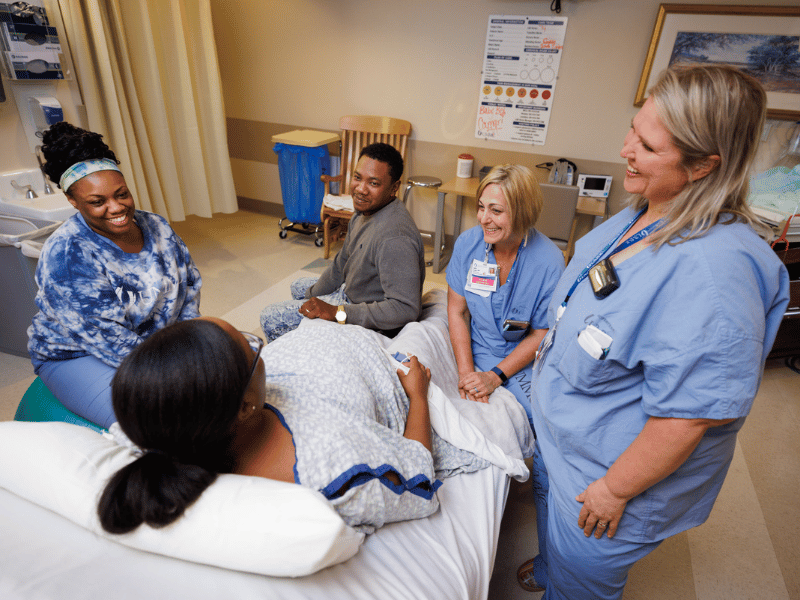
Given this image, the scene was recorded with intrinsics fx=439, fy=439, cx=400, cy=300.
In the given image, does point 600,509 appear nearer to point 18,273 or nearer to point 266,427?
point 266,427

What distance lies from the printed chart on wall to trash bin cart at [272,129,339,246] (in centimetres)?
142

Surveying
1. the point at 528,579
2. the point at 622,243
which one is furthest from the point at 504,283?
the point at 528,579

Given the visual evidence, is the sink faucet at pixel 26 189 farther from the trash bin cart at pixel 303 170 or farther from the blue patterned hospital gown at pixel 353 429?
the blue patterned hospital gown at pixel 353 429

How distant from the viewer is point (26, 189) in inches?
99.9

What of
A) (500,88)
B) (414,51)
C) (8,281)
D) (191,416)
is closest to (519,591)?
(191,416)

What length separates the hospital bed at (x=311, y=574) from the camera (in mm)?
659

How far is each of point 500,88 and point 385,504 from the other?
3.67 m

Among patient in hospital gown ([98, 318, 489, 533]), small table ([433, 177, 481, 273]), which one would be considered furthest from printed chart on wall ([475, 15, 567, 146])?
patient in hospital gown ([98, 318, 489, 533])

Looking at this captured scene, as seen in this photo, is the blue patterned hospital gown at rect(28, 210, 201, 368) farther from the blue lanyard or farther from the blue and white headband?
the blue lanyard

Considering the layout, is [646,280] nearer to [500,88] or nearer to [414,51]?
[500,88]

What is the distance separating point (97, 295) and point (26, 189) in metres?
1.76

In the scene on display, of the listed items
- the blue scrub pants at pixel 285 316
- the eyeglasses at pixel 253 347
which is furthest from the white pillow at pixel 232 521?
the blue scrub pants at pixel 285 316

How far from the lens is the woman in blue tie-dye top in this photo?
1.38 m

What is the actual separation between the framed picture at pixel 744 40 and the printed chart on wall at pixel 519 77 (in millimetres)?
715
